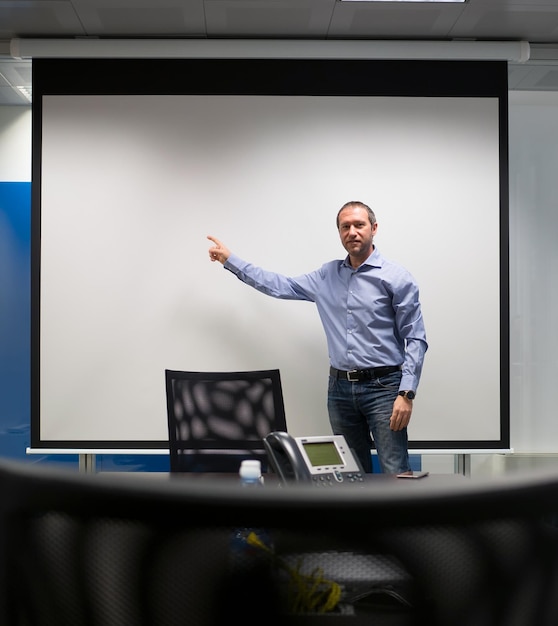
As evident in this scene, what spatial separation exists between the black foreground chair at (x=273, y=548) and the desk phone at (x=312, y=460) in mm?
1296

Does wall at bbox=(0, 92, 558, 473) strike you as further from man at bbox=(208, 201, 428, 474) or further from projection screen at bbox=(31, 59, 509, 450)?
man at bbox=(208, 201, 428, 474)

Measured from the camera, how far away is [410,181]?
3.97m

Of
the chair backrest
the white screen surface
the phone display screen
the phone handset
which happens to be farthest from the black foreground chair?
the white screen surface

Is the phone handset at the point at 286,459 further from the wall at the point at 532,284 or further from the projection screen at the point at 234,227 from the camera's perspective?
the wall at the point at 532,284

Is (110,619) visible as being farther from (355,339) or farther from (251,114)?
(251,114)

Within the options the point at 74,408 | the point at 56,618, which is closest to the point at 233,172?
the point at 74,408

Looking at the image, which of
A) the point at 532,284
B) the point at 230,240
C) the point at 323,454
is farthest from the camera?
the point at 532,284

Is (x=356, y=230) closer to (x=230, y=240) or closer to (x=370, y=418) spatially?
(x=230, y=240)

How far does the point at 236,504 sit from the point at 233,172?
3579mm

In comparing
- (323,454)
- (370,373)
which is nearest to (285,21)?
(370,373)

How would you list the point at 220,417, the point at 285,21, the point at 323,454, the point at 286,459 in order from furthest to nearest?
the point at 285,21 < the point at 220,417 < the point at 323,454 < the point at 286,459

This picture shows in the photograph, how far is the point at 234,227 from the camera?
3953 millimetres

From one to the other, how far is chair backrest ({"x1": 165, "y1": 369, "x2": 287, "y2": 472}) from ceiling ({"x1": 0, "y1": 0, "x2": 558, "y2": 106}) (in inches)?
81.7

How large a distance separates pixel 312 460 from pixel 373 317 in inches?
60.3
